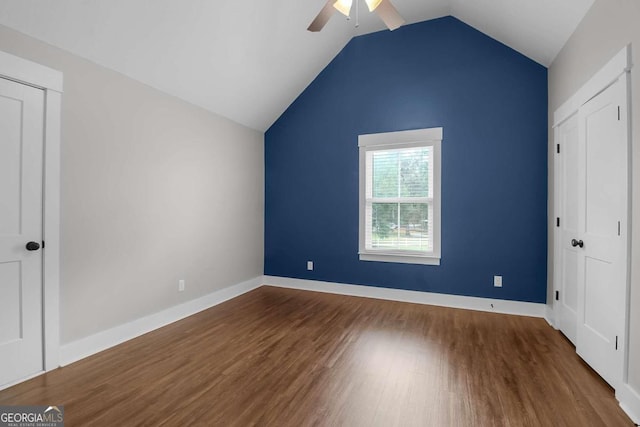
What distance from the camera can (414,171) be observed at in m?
4.22

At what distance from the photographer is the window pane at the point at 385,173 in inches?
171

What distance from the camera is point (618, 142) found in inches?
82.2

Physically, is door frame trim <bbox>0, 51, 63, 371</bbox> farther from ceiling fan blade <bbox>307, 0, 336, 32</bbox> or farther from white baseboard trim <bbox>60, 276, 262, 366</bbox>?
ceiling fan blade <bbox>307, 0, 336, 32</bbox>

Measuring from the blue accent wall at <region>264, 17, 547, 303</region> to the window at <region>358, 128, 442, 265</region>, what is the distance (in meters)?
0.12

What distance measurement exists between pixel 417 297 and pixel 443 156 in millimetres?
1920

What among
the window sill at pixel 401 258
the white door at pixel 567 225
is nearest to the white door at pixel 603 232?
the white door at pixel 567 225

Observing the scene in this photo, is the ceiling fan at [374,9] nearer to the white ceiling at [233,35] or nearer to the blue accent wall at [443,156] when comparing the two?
the white ceiling at [233,35]

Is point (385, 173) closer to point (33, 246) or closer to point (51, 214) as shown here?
point (51, 214)

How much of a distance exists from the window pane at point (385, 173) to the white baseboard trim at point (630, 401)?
Answer: 2.88 meters

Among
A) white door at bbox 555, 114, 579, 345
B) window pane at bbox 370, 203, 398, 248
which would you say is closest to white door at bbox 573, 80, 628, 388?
white door at bbox 555, 114, 579, 345

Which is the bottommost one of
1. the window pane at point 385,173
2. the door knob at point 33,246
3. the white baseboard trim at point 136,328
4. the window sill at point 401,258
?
the white baseboard trim at point 136,328

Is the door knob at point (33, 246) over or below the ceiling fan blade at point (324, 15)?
below

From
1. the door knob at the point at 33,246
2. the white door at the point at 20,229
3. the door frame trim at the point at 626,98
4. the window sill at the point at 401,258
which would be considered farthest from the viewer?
the window sill at the point at 401,258

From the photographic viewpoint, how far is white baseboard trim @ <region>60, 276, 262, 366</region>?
8.29 ft
